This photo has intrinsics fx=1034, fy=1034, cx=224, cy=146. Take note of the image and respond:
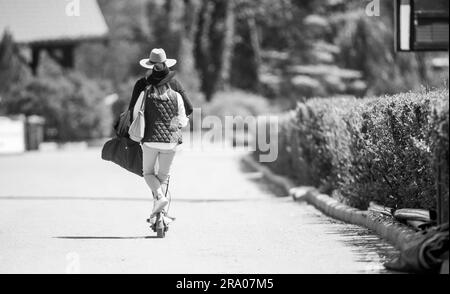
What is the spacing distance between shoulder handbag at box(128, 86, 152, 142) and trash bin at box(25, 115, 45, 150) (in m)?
29.4

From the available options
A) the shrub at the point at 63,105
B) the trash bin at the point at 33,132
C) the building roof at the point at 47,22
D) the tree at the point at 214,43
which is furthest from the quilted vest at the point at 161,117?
the tree at the point at 214,43

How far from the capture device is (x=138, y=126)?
11.0 m

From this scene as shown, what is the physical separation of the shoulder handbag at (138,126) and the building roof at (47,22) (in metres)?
38.0

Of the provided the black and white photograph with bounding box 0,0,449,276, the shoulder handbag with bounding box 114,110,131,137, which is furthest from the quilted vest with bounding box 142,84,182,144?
the shoulder handbag with bounding box 114,110,131,137

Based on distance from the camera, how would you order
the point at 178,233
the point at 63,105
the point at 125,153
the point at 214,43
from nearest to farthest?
1. the point at 125,153
2. the point at 178,233
3. the point at 63,105
4. the point at 214,43

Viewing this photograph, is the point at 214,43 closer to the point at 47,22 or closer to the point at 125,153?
the point at 47,22

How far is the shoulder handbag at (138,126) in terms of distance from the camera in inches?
433

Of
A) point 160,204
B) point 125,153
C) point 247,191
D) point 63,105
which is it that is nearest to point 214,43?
point 63,105

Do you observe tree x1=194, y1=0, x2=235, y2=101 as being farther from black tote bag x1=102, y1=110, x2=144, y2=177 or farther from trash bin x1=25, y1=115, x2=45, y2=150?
black tote bag x1=102, y1=110, x2=144, y2=177

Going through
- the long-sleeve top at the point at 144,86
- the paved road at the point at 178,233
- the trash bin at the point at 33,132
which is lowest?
the trash bin at the point at 33,132

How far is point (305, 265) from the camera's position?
902cm

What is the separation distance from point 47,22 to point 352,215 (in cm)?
3926

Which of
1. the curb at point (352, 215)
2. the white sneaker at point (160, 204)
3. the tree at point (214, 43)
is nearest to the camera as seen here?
the curb at point (352, 215)

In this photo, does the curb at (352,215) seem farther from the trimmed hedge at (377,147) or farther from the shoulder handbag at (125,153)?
the shoulder handbag at (125,153)
